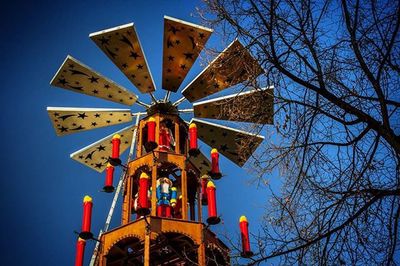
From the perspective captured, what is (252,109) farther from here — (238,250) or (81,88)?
(81,88)

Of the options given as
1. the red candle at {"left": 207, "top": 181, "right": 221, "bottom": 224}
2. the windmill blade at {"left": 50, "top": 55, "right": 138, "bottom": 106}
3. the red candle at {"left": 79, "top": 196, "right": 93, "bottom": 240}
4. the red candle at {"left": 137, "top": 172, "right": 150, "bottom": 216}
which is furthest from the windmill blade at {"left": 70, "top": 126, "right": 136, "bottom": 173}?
the red candle at {"left": 207, "top": 181, "right": 221, "bottom": 224}

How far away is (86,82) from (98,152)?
226 centimetres

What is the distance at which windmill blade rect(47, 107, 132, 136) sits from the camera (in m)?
13.2

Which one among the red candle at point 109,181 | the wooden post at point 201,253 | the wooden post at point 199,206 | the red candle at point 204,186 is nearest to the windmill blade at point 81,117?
the red candle at point 109,181

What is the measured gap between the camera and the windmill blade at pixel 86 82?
12.4m

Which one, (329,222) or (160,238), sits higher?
(160,238)

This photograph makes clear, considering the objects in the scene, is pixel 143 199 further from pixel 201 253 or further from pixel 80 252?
pixel 80 252

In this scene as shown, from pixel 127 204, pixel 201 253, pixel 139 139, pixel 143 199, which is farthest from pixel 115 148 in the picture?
pixel 201 253

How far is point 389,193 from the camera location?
18.1ft

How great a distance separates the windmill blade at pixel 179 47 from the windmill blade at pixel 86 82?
1061mm

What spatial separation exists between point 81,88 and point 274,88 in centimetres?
759

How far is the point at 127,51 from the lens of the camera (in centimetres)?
1234

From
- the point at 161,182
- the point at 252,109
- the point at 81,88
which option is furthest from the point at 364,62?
the point at 81,88

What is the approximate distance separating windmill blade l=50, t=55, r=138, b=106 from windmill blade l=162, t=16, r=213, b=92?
106 cm
